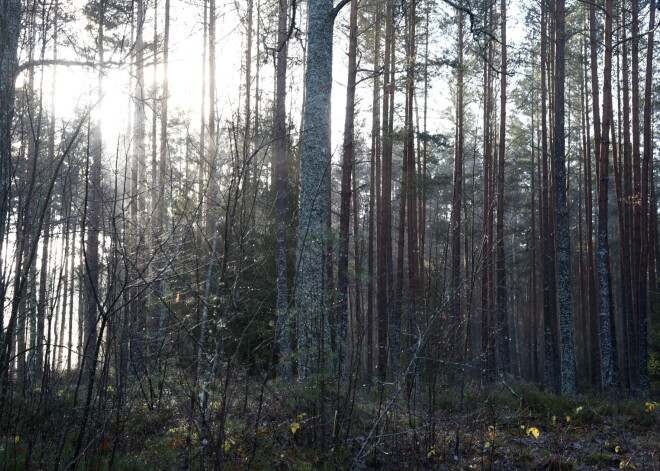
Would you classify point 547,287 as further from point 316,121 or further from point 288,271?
point 316,121

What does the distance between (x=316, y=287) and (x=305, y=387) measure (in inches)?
43.8

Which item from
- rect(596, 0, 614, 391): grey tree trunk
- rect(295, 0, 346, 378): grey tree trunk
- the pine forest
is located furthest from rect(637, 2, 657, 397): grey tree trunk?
rect(295, 0, 346, 378): grey tree trunk

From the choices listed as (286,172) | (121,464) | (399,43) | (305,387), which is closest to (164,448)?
(121,464)

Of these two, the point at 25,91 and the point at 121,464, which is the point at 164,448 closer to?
the point at 121,464

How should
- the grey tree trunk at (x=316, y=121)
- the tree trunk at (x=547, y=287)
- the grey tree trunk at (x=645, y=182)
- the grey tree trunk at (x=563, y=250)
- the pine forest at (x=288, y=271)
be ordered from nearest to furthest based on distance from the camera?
the pine forest at (x=288, y=271) → the grey tree trunk at (x=316, y=121) → the grey tree trunk at (x=563, y=250) → the grey tree trunk at (x=645, y=182) → the tree trunk at (x=547, y=287)

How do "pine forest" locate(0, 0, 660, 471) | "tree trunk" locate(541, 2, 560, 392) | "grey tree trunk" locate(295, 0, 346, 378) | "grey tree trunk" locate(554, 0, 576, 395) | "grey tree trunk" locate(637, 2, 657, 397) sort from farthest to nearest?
"tree trunk" locate(541, 2, 560, 392) < "grey tree trunk" locate(637, 2, 657, 397) < "grey tree trunk" locate(554, 0, 576, 395) < "grey tree trunk" locate(295, 0, 346, 378) < "pine forest" locate(0, 0, 660, 471)

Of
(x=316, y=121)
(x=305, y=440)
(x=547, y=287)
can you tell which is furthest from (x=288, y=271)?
(x=547, y=287)

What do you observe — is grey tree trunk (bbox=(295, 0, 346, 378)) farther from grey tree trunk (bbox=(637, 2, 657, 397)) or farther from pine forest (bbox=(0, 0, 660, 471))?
grey tree trunk (bbox=(637, 2, 657, 397))

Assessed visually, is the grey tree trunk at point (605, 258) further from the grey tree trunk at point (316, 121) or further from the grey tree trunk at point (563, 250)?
the grey tree trunk at point (316, 121)

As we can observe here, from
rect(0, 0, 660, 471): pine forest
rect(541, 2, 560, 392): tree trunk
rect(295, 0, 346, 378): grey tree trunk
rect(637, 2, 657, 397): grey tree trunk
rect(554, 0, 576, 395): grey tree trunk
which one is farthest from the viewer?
rect(541, 2, 560, 392): tree trunk

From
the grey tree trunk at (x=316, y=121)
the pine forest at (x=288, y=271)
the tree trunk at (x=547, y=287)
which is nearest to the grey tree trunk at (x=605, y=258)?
the pine forest at (x=288, y=271)

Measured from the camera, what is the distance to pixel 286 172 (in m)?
11.0

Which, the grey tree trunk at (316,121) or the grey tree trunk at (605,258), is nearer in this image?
the grey tree trunk at (316,121)

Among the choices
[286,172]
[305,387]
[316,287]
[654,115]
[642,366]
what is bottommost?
[642,366]
